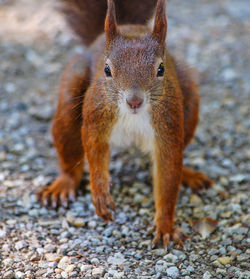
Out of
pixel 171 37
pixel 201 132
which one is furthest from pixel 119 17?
pixel 171 37

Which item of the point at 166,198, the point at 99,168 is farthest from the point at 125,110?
the point at 166,198

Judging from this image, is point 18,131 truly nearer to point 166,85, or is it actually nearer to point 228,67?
point 166,85

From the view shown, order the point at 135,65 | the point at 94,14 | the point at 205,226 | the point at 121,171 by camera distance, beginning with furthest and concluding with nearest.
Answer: the point at 121,171, the point at 94,14, the point at 205,226, the point at 135,65

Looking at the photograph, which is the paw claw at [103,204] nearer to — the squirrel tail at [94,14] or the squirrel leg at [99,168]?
the squirrel leg at [99,168]

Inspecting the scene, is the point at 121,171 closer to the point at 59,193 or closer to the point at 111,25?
the point at 59,193

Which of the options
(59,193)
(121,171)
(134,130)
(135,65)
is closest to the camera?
(135,65)

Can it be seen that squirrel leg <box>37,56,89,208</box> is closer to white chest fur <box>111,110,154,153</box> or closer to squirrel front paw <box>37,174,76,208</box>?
squirrel front paw <box>37,174,76,208</box>

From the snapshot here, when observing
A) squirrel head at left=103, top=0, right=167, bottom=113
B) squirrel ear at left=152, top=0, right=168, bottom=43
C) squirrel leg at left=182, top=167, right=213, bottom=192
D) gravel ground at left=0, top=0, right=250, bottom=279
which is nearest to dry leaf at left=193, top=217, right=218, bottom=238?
gravel ground at left=0, top=0, right=250, bottom=279
